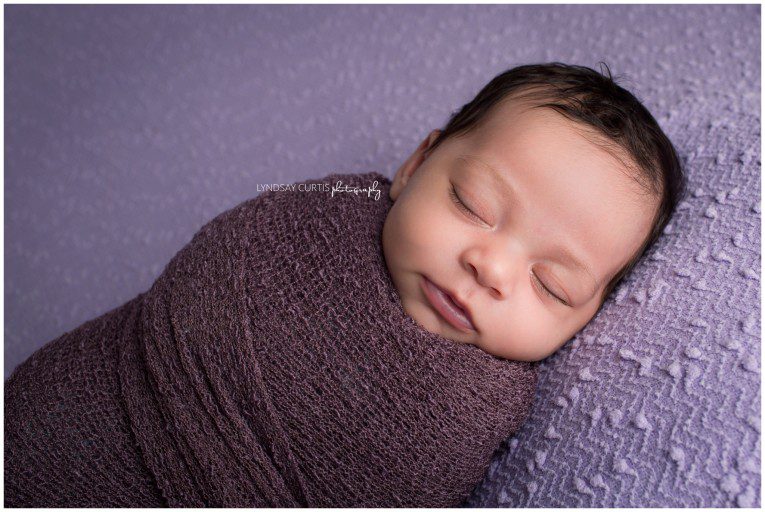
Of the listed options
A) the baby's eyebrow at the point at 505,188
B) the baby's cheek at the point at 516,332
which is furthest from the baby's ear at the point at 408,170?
the baby's cheek at the point at 516,332

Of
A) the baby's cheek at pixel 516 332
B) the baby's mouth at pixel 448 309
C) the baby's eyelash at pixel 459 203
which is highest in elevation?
the baby's eyelash at pixel 459 203

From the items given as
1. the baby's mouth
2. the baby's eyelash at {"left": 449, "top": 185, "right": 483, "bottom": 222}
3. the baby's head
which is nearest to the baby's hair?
the baby's head

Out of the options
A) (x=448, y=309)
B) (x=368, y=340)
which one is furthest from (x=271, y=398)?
(x=448, y=309)

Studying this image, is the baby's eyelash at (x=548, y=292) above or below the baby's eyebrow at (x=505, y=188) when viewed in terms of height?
below

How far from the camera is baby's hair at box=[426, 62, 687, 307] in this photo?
805 mm

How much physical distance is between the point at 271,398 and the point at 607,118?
55 centimetres

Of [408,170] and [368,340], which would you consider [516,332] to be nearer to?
[368,340]

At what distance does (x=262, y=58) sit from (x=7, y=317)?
2.46 feet

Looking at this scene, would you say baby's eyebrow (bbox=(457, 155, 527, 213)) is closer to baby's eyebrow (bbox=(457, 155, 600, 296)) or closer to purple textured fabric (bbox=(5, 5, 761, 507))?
baby's eyebrow (bbox=(457, 155, 600, 296))

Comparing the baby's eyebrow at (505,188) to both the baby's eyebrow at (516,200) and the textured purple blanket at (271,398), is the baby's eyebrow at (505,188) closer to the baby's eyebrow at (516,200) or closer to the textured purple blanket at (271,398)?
the baby's eyebrow at (516,200)

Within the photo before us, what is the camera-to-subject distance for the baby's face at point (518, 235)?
30.4 inches

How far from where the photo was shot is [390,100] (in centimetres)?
135

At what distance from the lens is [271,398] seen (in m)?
0.77

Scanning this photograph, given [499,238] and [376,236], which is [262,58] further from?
[499,238]
